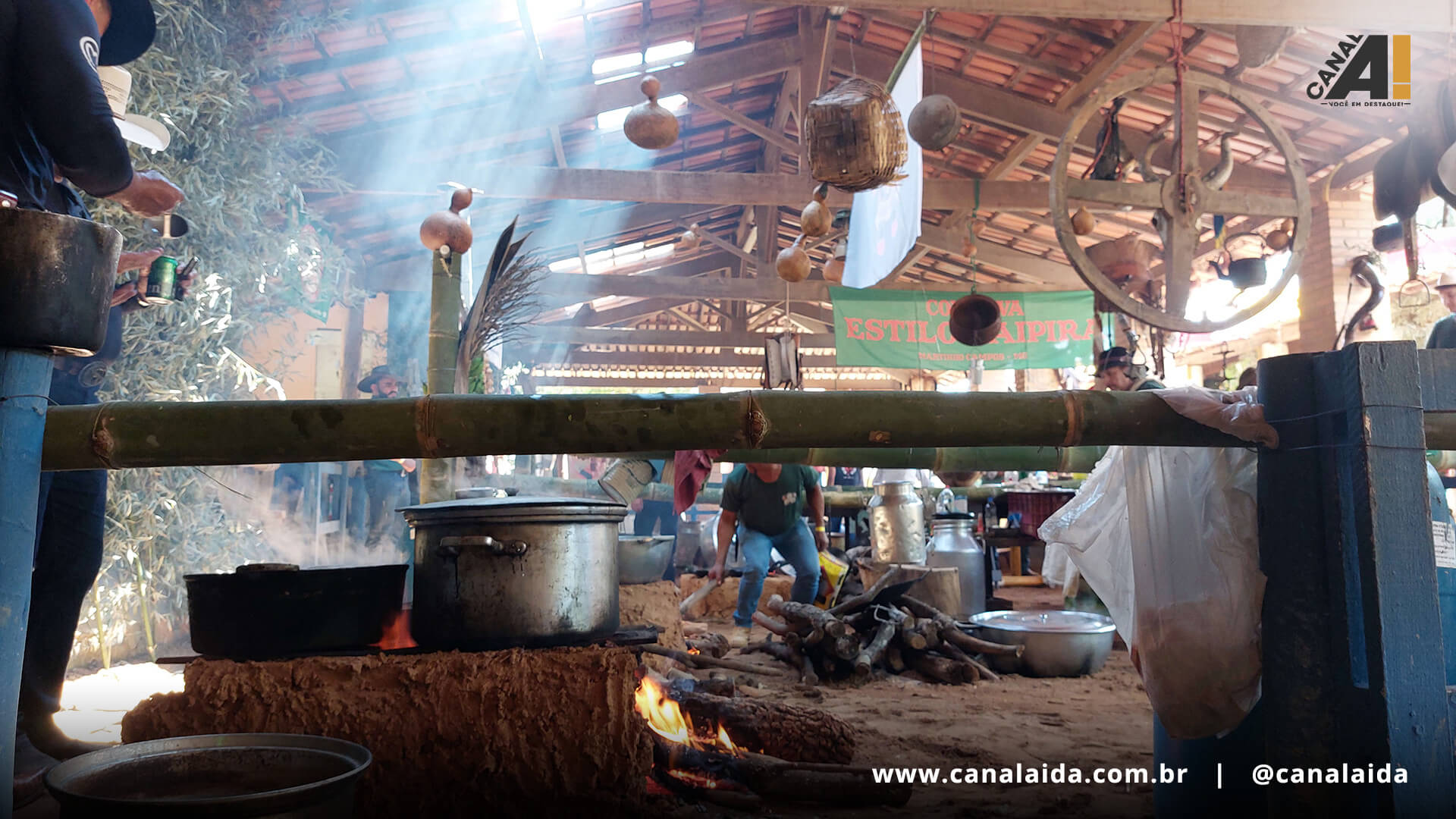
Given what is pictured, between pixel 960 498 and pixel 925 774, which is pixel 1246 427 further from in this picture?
pixel 960 498

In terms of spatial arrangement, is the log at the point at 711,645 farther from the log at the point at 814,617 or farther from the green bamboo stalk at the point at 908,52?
the green bamboo stalk at the point at 908,52

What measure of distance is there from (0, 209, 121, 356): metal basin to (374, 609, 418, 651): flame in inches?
51.0

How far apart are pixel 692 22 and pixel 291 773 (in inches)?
298

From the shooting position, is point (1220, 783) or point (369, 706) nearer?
point (1220, 783)

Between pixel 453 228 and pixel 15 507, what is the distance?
3.52m

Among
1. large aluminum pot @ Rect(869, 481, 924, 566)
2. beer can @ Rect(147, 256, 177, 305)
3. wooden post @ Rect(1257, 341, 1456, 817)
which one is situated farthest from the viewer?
large aluminum pot @ Rect(869, 481, 924, 566)

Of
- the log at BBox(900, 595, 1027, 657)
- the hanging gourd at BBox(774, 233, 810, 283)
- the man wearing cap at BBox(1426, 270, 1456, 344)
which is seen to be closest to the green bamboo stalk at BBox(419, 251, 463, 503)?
the log at BBox(900, 595, 1027, 657)

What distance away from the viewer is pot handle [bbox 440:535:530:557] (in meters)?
2.35

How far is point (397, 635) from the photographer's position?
264 centimetres

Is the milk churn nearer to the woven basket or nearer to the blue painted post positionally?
the woven basket

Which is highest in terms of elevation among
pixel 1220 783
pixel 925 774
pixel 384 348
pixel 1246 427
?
pixel 384 348

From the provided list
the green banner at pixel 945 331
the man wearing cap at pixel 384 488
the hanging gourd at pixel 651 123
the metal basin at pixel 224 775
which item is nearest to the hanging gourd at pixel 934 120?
the hanging gourd at pixel 651 123

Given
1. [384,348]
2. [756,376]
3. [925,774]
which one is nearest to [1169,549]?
[925,774]

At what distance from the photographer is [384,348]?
10.4 metres
